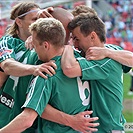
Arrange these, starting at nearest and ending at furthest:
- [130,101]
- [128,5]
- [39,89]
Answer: [39,89] < [130,101] < [128,5]

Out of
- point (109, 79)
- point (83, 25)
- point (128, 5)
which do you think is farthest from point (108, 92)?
point (128, 5)

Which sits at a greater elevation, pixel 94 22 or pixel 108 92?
pixel 94 22

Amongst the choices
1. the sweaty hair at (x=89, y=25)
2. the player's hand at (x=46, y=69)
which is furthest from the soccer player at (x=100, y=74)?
the player's hand at (x=46, y=69)

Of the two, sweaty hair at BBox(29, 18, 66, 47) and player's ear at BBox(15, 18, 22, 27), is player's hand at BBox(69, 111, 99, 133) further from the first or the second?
player's ear at BBox(15, 18, 22, 27)

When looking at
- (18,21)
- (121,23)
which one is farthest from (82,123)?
(121,23)

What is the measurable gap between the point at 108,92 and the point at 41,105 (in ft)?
1.67

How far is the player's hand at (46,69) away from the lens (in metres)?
2.57

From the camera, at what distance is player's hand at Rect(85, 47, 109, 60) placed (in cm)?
275

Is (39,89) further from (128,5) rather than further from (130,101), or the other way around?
(128,5)

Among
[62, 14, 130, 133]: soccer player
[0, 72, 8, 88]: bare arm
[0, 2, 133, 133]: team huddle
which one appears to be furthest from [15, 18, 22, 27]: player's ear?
[62, 14, 130, 133]: soccer player

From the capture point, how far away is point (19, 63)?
2854 mm

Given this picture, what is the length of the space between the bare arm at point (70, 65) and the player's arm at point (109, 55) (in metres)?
0.13

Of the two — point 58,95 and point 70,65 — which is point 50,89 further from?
point 70,65

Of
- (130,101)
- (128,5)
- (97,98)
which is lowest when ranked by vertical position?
(128,5)
